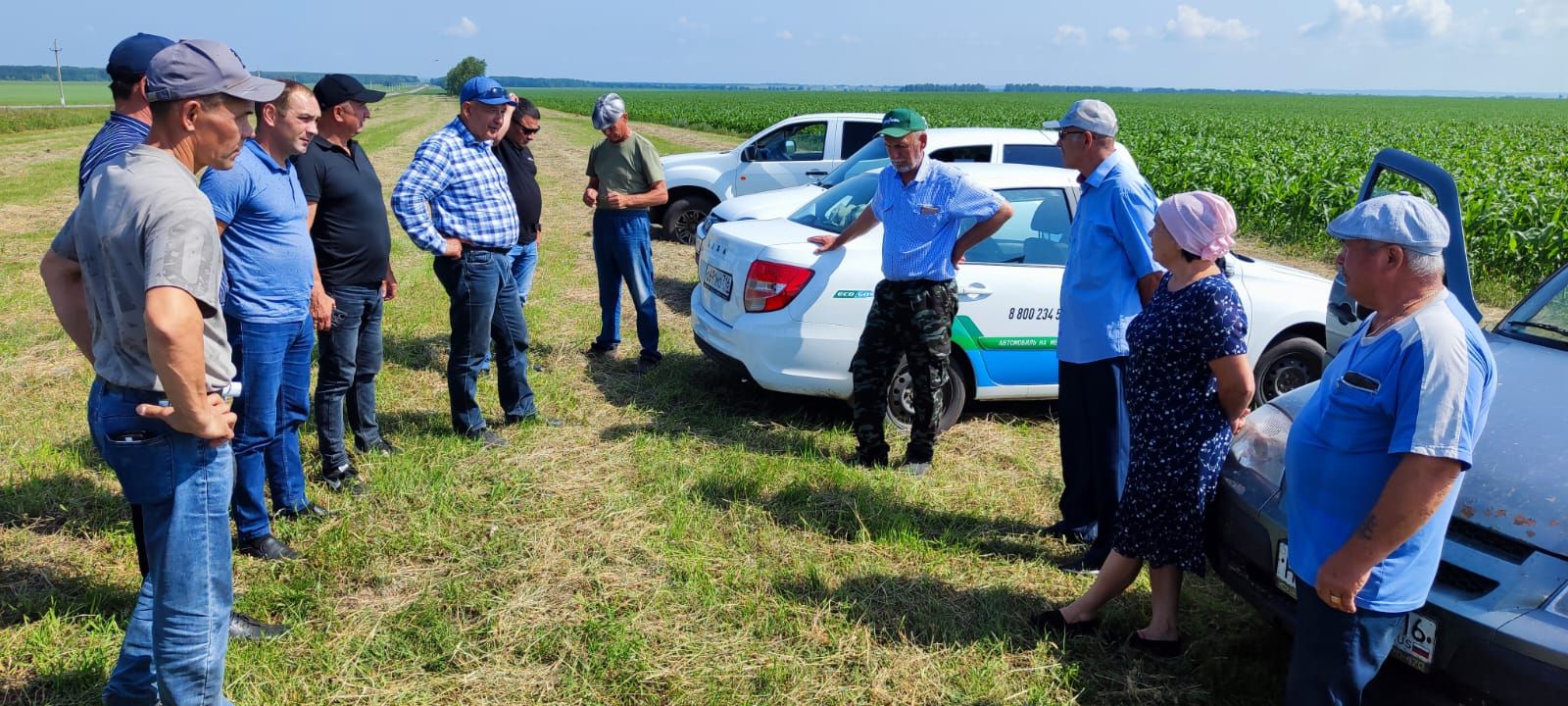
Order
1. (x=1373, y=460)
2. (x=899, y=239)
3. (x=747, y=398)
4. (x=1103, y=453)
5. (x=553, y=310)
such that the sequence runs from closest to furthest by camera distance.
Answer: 1. (x=1373, y=460)
2. (x=1103, y=453)
3. (x=899, y=239)
4. (x=747, y=398)
5. (x=553, y=310)

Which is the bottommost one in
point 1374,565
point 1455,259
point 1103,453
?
point 1103,453

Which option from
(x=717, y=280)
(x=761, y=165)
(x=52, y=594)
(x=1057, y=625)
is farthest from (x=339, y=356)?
(x=761, y=165)

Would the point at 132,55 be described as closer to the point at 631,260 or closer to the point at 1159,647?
the point at 631,260

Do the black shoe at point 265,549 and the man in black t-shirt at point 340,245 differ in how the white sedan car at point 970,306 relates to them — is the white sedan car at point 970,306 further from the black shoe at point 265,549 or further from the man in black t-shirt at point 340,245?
the black shoe at point 265,549

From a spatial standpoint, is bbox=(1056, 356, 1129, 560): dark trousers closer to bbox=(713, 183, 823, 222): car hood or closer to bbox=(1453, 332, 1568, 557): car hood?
bbox=(1453, 332, 1568, 557): car hood

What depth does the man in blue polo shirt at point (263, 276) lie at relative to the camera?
3.52 m

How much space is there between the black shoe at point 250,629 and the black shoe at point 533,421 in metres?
2.24

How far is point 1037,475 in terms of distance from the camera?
5.09 metres

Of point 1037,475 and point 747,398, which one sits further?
point 747,398

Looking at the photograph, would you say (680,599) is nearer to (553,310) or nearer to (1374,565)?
(1374,565)

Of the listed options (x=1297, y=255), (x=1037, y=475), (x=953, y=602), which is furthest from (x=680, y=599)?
(x=1297, y=255)

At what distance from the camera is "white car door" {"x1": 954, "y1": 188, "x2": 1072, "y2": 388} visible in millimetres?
5250

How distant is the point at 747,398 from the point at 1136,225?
9.84 feet

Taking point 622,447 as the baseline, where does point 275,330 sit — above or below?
above
